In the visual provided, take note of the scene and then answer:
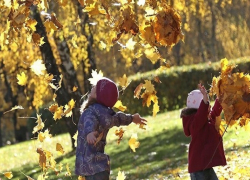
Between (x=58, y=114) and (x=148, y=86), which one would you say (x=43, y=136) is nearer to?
(x=58, y=114)

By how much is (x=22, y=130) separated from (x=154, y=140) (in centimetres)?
2033

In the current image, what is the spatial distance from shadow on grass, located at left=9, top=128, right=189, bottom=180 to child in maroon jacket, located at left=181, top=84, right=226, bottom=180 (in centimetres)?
385

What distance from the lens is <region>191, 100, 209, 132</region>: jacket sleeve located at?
20.0 feet

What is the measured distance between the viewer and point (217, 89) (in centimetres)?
519

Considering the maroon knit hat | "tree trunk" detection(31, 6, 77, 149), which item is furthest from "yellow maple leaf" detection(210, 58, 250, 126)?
"tree trunk" detection(31, 6, 77, 149)

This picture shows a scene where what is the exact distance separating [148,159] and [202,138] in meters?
6.20

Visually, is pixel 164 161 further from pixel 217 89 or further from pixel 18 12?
pixel 18 12

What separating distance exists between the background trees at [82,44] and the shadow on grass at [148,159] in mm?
1336

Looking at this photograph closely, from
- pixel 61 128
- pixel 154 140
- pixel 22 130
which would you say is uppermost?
pixel 154 140

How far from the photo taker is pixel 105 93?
569 cm

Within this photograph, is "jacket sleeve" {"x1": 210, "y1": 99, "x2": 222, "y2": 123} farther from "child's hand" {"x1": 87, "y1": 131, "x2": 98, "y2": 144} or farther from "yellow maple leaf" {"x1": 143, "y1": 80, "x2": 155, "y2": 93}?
"child's hand" {"x1": 87, "y1": 131, "x2": 98, "y2": 144}

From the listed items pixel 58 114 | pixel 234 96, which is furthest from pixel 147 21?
pixel 58 114

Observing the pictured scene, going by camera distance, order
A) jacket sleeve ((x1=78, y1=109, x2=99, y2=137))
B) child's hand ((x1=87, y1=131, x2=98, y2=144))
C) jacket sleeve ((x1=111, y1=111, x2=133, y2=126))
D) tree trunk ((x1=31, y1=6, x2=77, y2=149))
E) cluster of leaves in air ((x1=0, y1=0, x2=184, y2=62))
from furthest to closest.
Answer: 1. tree trunk ((x1=31, y1=6, x2=77, y2=149))
2. jacket sleeve ((x1=111, y1=111, x2=133, y2=126))
3. jacket sleeve ((x1=78, y1=109, x2=99, y2=137))
4. child's hand ((x1=87, y1=131, x2=98, y2=144))
5. cluster of leaves in air ((x1=0, y1=0, x2=184, y2=62))

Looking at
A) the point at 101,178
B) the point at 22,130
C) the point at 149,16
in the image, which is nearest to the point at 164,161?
the point at 101,178
